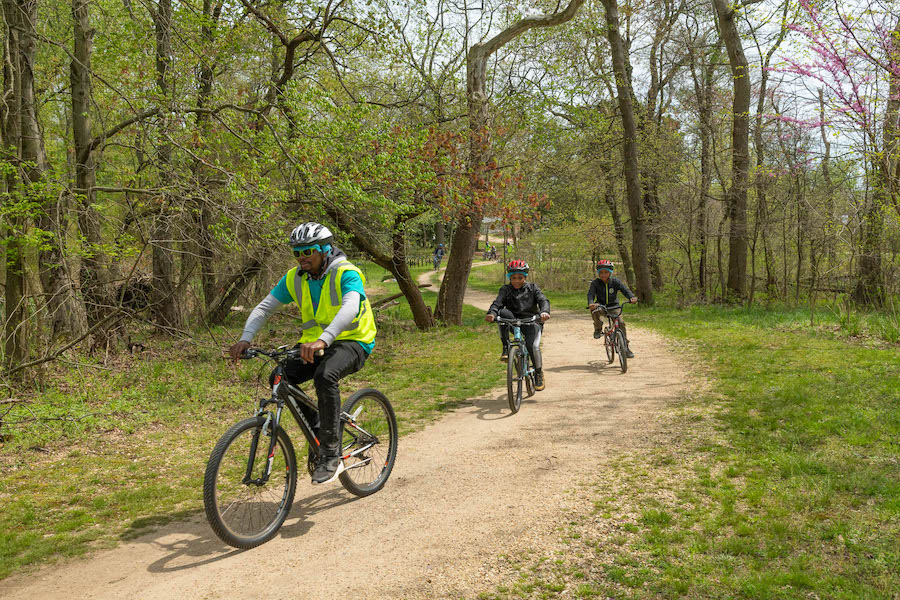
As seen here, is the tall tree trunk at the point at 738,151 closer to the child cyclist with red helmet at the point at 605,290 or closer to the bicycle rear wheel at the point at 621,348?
the child cyclist with red helmet at the point at 605,290

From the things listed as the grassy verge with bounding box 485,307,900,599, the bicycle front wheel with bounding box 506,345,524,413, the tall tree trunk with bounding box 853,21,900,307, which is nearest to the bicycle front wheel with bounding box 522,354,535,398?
the bicycle front wheel with bounding box 506,345,524,413

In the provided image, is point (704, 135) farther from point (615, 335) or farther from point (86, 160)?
point (86, 160)

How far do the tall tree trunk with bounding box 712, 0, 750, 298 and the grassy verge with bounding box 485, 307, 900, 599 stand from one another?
10.9 m

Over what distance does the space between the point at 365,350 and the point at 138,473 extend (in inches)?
127

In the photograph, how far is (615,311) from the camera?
1098 centimetres

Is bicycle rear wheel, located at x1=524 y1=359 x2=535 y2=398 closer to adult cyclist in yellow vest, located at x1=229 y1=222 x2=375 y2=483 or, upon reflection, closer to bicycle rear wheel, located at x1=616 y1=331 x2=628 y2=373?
bicycle rear wheel, located at x1=616 y1=331 x2=628 y2=373

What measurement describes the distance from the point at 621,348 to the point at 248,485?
25.3 ft

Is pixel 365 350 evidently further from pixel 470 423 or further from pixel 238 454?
pixel 470 423

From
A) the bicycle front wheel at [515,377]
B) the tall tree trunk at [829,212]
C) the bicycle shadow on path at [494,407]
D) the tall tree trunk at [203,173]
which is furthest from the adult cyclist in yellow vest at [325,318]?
the tall tree trunk at [829,212]

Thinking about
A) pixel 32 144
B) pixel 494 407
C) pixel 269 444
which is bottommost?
pixel 494 407

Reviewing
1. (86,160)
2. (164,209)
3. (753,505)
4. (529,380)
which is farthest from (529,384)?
(86,160)

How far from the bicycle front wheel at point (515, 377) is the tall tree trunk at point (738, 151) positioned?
1257 cm

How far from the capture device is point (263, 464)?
431 centimetres

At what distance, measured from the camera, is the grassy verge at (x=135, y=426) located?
5.09 metres
